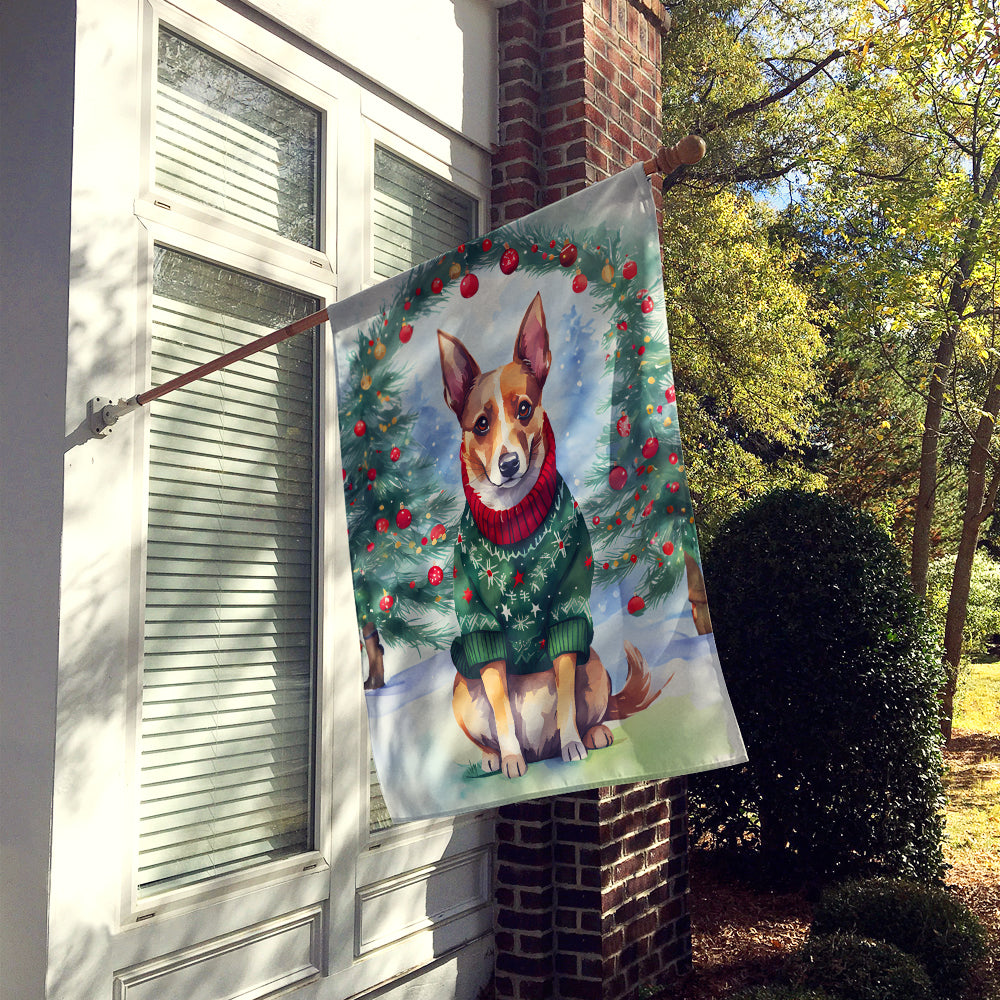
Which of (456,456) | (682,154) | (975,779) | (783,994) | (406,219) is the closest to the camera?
(682,154)

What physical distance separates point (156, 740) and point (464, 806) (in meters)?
1.14

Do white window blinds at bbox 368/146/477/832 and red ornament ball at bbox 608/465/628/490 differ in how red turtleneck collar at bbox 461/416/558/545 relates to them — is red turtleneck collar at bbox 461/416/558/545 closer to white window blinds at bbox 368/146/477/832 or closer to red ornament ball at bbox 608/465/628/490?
red ornament ball at bbox 608/465/628/490

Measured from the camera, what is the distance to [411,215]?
4113 millimetres

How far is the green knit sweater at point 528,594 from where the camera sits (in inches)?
89.3

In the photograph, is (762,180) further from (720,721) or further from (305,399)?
(720,721)

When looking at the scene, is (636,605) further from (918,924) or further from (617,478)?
(918,924)

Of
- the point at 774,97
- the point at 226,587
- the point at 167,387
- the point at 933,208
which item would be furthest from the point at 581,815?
the point at 774,97

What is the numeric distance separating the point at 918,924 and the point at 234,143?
14.2 feet

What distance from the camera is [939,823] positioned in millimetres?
5812

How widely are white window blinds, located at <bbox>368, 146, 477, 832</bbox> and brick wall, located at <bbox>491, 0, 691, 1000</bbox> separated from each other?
0.26 meters

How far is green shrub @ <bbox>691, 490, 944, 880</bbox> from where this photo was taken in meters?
5.59

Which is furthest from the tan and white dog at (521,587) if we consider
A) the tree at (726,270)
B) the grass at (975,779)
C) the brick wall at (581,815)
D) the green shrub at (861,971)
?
the tree at (726,270)

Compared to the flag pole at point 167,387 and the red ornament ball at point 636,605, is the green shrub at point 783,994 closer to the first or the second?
the red ornament ball at point 636,605

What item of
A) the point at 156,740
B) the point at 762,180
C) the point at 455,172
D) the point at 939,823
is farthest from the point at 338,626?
the point at 762,180
